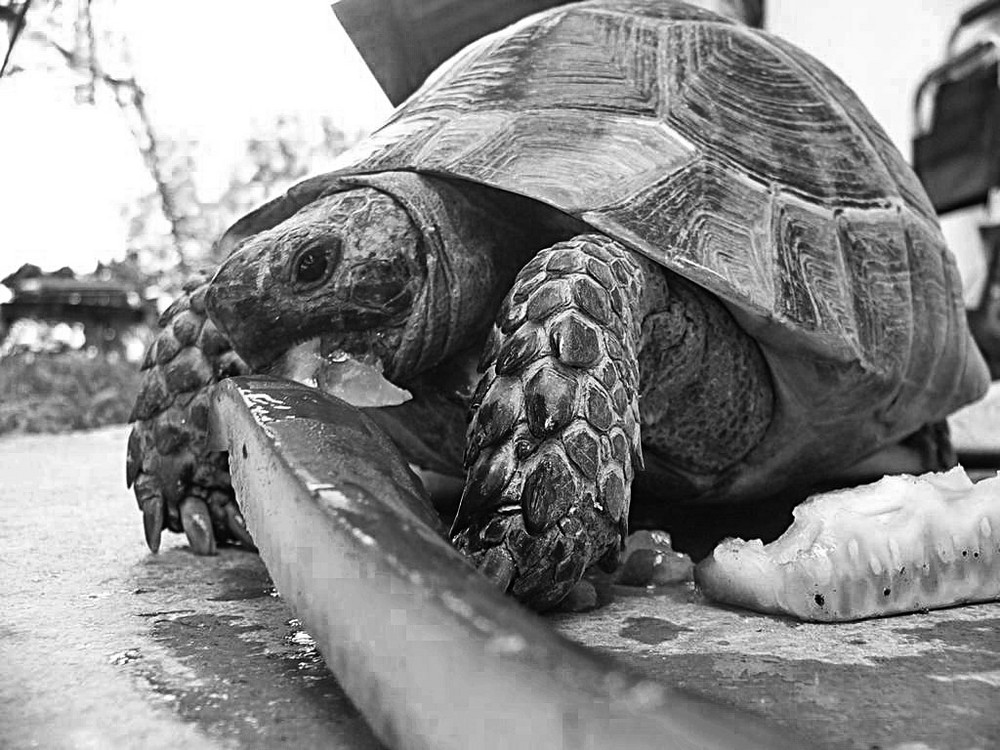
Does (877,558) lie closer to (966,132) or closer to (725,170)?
(725,170)

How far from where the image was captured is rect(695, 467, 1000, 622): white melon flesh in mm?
1201

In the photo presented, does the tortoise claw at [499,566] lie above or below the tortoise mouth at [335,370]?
below

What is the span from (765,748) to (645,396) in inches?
45.6

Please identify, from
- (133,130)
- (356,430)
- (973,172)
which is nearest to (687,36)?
(356,430)

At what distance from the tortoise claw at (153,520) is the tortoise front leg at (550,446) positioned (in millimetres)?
903

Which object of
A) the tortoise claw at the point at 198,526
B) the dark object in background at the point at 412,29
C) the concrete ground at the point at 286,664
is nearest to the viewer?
the concrete ground at the point at 286,664

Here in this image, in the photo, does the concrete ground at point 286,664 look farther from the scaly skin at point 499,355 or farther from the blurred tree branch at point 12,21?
the blurred tree branch at point 12,21

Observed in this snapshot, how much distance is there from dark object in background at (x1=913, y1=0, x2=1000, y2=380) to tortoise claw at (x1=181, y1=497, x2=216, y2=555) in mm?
5719

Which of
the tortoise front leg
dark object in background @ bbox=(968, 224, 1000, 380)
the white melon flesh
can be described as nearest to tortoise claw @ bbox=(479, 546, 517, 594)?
the tortoise front leg

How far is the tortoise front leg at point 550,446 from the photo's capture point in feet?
3.62

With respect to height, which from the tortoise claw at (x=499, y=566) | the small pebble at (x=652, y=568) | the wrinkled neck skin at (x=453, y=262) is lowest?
the small pebble at (x=652, y=568)

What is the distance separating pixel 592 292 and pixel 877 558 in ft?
1.68

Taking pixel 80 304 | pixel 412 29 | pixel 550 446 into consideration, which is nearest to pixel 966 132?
pixel 412 29

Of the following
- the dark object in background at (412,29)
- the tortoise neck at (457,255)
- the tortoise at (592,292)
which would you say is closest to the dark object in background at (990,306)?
the dark object in background at (412,29)
